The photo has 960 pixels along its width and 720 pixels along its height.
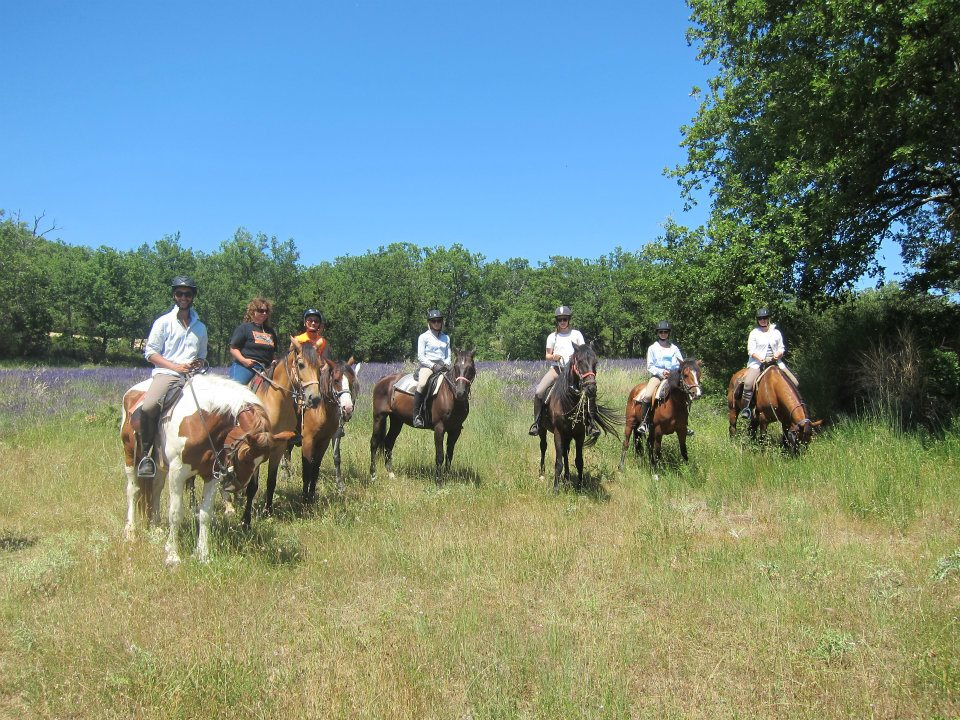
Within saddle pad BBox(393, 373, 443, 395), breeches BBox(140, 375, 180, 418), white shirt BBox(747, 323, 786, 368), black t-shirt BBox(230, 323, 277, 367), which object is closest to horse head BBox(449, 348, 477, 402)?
saddle pad BBox(393, 373, 443, 395)

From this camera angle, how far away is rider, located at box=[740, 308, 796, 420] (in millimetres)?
10883

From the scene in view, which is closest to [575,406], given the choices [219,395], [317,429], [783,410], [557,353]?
[557,353]

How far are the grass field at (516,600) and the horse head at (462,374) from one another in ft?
4.63

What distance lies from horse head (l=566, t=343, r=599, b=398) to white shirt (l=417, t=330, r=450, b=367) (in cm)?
239

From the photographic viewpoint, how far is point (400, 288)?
6188 cm

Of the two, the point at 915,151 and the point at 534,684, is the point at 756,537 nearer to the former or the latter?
the point at 534,684

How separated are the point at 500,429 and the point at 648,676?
30.8 ft

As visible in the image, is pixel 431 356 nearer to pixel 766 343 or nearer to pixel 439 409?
pixel 439 409

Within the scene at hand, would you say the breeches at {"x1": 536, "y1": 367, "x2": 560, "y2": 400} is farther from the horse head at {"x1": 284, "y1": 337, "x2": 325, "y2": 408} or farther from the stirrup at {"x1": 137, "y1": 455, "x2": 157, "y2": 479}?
the stirrup at {"x1": 137, "y1": 455, "x2": 157, "y2": 479}

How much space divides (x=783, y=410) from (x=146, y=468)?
9081 mm

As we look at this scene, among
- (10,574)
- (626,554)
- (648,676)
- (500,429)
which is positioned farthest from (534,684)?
(500,429)

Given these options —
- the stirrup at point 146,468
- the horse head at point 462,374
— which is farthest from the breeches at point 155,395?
the horse head at point 462,374

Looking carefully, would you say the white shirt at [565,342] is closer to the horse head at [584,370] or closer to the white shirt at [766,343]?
the horse head at [584,370]

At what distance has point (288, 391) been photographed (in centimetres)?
723
